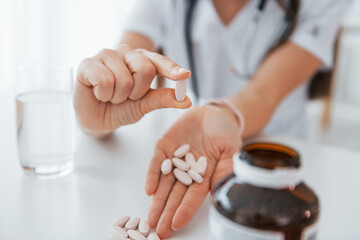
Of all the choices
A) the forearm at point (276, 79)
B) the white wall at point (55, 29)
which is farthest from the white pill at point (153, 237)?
the white wall at point (55, 29)

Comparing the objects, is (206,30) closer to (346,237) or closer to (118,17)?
(346,237)

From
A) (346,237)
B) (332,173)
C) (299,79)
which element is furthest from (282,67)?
(346,237)

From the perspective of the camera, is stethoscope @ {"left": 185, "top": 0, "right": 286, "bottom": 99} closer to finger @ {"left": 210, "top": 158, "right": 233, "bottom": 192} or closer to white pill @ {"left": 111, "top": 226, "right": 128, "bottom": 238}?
finger @ {"left": 210, "top": 158, "right": 233, "bottom": 192}

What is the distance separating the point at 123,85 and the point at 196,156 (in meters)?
0.22

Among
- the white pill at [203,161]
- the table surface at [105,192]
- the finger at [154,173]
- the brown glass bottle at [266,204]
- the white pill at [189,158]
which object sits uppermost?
the brown glass bottle at [266,204]

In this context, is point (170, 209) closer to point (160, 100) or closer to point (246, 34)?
point (160, 100)

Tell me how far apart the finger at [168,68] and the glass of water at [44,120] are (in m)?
0.21

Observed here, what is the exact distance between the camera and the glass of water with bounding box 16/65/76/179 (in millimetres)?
690

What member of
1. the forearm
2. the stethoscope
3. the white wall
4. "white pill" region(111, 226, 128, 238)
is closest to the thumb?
"white pill" region(111, 226, 128, 238)

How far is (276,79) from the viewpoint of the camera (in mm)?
1175

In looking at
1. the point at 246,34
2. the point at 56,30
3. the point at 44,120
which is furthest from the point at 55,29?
the point at 44,120

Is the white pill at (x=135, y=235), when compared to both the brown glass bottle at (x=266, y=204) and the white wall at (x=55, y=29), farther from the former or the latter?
the white wall at (x=55, y=29)

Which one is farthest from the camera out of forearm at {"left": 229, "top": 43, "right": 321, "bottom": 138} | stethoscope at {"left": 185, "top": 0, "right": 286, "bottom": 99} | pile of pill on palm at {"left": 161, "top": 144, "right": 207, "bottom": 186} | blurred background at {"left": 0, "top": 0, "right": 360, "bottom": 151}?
blurred background at {"left": 0, "top": 0, "right": 360, "bottom": 151}

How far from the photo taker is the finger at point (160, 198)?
56 cm
